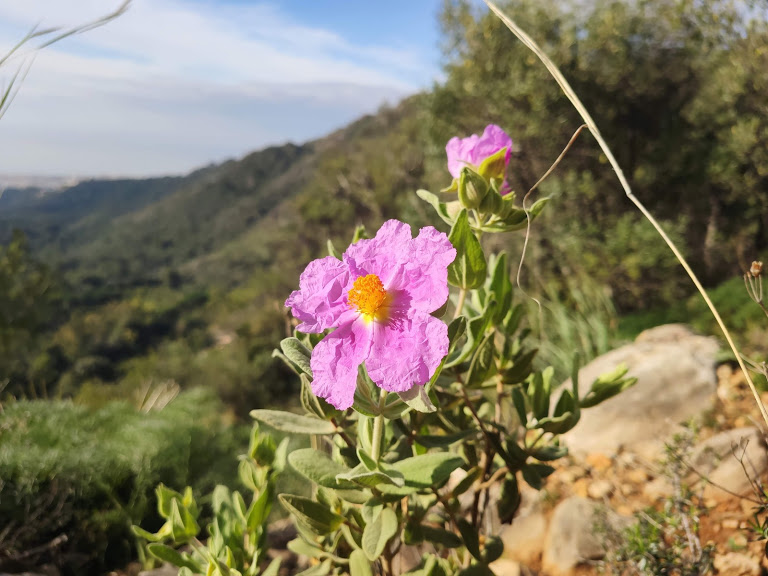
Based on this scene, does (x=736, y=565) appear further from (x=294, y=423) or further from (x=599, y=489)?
(x=294, y=423)

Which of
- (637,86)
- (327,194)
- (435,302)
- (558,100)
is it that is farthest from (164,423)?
(327,194)

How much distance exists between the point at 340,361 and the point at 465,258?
360mm

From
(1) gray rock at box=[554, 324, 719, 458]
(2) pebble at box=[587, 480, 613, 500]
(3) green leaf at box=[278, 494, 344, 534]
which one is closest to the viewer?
(3) green leaf at box=[278, 494, 344, 534]

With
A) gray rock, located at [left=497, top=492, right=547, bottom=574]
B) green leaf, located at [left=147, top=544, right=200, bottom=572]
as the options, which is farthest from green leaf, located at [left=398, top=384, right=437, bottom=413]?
gray rock, located at [left=497, top=492, right=547, bottom=574]

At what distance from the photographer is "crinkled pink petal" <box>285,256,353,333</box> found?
0.84 metres

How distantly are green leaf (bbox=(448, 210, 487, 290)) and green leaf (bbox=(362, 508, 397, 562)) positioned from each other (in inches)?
19.1

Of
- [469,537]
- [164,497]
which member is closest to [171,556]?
[164,497]

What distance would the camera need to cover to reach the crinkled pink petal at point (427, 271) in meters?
0.81

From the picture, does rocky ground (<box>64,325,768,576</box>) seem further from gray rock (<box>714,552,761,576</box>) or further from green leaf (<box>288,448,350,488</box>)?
green leaf (<box>288,448,350,488</box>)

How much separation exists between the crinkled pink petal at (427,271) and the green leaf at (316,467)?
16.4 inches

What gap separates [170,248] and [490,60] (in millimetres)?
47092

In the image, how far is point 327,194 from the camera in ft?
61.0

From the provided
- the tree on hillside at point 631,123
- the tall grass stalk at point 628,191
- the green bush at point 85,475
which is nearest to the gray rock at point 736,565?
the tall grass stalk at point 628,191

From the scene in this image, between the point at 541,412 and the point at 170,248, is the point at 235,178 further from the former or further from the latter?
the point at 541,412
